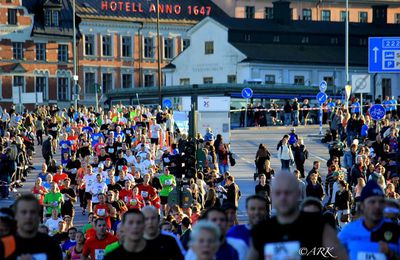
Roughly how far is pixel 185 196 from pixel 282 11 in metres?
72.9

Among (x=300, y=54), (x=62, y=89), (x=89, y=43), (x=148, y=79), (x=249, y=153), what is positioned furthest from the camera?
(x=148, y=79)

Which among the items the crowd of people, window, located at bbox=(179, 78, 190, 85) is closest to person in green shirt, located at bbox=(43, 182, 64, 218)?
the crowd of people

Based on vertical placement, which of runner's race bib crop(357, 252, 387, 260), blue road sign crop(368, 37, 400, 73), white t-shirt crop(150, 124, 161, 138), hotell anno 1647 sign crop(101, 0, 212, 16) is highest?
hotell anno 1647 sign crop(101, 0, 212, 16)

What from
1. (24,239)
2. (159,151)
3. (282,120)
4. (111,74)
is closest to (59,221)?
(24,239)

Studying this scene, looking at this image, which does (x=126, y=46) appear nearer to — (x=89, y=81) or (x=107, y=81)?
(x=107, y=81)

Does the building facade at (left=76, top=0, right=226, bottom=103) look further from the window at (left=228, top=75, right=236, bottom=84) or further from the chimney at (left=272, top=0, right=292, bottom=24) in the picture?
the window at (left=228, top=75, right=236, bottom=84)

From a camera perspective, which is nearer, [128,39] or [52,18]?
[52,18]

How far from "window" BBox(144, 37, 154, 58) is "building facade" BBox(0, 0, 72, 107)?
26.7 feet

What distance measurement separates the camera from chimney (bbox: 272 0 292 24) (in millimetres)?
101188

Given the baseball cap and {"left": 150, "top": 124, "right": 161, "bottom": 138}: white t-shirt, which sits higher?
the baseball cap

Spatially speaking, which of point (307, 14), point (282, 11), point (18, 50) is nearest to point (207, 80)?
point (282, 11)

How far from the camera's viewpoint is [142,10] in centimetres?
10788

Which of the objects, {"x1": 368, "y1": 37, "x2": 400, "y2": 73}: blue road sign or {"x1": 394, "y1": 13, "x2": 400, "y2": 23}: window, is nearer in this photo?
{"x1": 368, "y1": 37, "x2": 400, "y2": 73}: blue road sign

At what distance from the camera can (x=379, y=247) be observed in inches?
473
